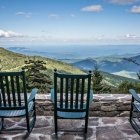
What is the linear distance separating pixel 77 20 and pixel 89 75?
11.9m

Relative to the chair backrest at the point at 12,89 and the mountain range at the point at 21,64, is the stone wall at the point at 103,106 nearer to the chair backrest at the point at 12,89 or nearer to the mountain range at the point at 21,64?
the chair backrest at the point at 12,89

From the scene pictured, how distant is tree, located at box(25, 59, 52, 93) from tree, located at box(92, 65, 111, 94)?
103cm

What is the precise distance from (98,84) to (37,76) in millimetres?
1398

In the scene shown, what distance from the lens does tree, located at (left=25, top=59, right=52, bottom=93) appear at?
20.7ft

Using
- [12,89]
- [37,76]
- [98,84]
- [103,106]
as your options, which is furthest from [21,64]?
[12,89]

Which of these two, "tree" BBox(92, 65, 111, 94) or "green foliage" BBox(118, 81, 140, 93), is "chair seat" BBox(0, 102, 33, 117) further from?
"green foliage" BBox(118, 81, 140, 93)

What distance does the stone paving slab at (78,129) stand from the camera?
3811mm

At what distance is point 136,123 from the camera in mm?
4180

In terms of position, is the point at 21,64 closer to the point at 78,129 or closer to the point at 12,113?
the point at 78,129

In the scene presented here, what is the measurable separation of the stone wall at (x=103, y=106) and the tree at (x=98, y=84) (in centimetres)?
147

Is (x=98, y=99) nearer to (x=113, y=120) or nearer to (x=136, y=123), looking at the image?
(x=113, y=120)

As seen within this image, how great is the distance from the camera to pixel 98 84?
20.8ft

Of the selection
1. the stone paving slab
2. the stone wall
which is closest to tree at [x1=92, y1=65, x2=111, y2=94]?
the stone wall

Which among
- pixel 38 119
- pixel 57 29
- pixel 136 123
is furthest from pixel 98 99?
pixel 57 29
